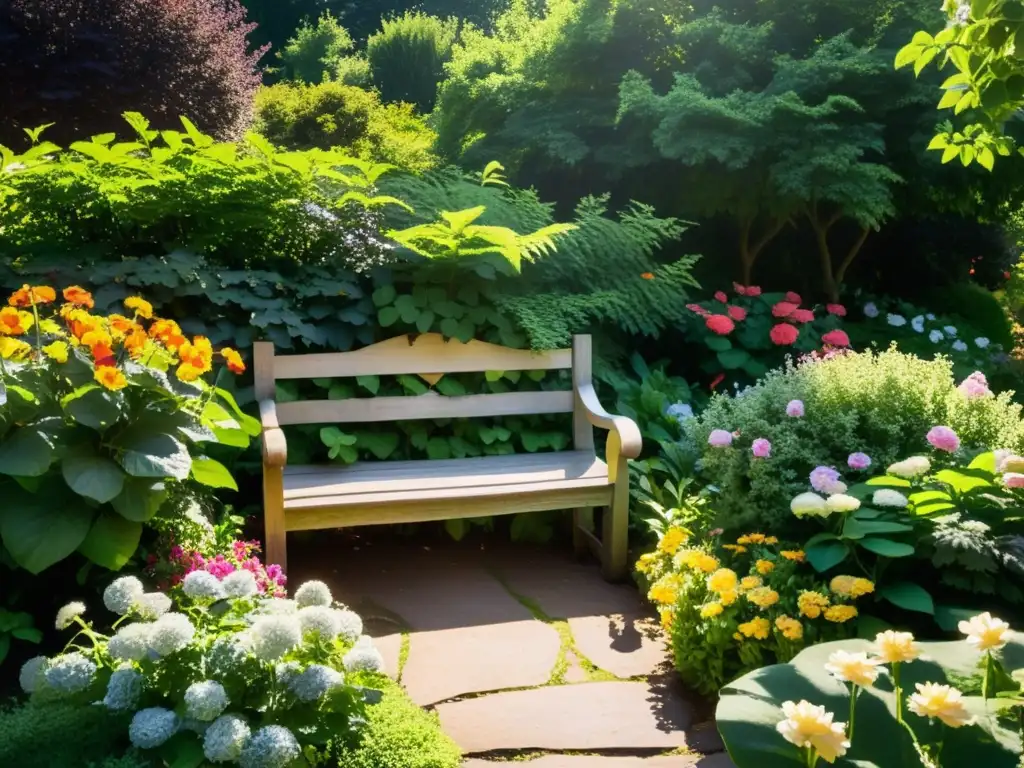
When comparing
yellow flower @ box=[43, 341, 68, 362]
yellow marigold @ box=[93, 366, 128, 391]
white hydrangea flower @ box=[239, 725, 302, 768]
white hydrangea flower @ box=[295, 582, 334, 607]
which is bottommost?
white hydrangea flower @ box=[239, 725, 302, 768]

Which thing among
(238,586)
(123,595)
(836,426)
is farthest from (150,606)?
(836,426)

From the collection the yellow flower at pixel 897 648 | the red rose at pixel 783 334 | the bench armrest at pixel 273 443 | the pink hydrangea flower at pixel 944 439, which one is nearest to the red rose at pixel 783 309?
the red rose at pixel 783 334

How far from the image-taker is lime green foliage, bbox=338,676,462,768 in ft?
6.35

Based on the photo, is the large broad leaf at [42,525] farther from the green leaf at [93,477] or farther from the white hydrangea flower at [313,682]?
the white hydrangea flower at [313,682]

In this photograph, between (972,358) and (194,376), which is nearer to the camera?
(194,376)

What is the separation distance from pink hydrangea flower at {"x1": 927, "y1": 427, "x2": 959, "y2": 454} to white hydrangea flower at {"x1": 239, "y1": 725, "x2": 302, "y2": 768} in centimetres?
212

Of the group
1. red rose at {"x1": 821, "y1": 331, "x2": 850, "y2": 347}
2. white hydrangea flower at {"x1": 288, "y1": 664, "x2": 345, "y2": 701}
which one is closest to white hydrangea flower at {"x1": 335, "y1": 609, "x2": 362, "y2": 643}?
white hydrangea flower at {"x1": 288, "y1": 664, "x2": 345, "y2": 701}

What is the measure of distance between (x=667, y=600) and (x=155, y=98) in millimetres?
6865

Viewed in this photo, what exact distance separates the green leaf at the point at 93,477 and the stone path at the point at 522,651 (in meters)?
1.03

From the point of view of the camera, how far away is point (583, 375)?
4051mm

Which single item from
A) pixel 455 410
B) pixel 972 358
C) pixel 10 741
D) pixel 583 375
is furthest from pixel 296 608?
pixel 972 358

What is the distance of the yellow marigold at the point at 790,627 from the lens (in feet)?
7.92

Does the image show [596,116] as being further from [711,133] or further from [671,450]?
[671,450]

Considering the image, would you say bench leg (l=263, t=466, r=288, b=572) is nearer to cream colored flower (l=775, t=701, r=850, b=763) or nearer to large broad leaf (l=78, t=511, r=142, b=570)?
large broad leaf (l=78, t=511, r=142, b=570)
